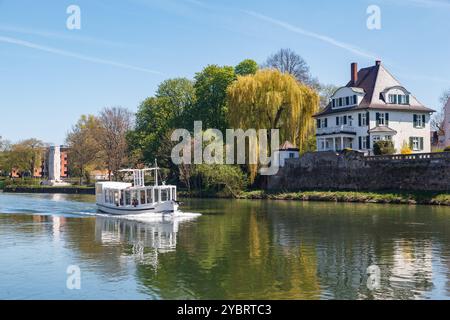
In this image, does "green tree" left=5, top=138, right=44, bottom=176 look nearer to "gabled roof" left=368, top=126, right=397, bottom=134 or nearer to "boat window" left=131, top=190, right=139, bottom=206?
"gabled roof" left=368, top=126, right=397, bottom=134

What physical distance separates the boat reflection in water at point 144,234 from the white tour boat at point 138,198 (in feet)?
4.08

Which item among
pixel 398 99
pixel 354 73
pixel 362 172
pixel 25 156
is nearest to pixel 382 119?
pixel 398 99

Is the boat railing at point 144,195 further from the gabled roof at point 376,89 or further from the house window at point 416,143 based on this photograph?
the house window at point 416,143

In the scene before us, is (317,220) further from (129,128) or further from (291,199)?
(129,128)

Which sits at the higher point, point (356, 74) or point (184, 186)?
point (356, 74)

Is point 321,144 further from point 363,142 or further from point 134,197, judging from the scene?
point 134,197

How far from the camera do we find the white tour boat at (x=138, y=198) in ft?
152

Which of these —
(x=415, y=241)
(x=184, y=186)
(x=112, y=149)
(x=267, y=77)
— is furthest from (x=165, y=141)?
(x=415, y=241)

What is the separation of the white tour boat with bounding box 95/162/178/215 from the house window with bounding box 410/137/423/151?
3643 centimetres

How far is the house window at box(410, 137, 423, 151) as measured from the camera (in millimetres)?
71125

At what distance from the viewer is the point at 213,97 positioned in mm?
87875

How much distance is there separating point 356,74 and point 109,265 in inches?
2333

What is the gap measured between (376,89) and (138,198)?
37.2 m

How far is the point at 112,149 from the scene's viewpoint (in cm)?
10250
